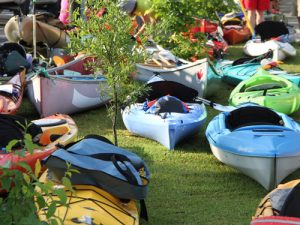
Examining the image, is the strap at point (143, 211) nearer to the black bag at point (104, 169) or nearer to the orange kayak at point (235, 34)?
the black bag at point (104, 169)

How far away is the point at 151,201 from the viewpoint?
431cm

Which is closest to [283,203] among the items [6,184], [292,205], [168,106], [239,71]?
[292,205]

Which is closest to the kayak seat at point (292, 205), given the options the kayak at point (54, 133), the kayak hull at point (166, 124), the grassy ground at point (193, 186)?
the grassy ground at point (193, 186)

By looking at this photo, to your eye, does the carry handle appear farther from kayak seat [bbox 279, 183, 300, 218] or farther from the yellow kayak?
kayak seat [bbox 279, 183, 300, 218]

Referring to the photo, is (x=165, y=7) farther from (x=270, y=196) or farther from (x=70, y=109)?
(x=270, y=196)

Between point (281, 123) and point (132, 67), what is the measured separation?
139 cm

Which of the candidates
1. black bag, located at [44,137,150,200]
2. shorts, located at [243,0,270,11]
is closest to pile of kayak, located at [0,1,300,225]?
black bag, located at [44,137,150,200]

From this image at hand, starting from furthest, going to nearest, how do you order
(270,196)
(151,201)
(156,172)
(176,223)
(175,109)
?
(175,109)
(156,172)
(151,201)
(176,223)
(270,196)

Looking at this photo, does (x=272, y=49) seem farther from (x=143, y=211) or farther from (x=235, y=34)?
(x=143, y=211)

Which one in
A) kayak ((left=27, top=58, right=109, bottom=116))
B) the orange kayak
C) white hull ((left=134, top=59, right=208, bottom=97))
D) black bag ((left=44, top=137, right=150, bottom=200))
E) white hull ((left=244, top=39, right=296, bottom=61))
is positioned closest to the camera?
black bag ((left=44, top=137, right=150, bottom=200))

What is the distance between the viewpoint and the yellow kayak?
3176 mm

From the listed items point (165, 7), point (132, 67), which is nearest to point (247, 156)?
point (132, 67)

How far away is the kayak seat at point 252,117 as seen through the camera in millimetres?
5074

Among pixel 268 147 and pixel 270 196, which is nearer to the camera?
pixel 270 196
